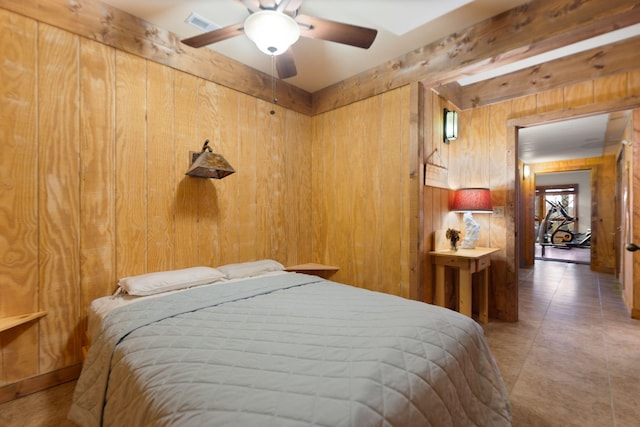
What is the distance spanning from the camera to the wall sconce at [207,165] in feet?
7.79

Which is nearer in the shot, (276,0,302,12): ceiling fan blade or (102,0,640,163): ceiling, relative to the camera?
(276,0,302,12): ceiling fan blade

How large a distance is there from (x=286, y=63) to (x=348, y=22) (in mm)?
659

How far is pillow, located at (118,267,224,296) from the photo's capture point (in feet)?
6.47

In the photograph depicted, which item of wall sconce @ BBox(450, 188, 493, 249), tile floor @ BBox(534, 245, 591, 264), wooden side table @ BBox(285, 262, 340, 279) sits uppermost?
wall sconce @ BBox(450, 188, 493, 249)

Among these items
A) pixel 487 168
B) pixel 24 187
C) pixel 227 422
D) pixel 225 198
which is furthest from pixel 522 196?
pixel 24 187

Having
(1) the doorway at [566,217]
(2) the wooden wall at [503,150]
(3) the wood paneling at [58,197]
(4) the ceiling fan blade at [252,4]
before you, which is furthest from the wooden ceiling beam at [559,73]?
(1) the doorway at [566,217]

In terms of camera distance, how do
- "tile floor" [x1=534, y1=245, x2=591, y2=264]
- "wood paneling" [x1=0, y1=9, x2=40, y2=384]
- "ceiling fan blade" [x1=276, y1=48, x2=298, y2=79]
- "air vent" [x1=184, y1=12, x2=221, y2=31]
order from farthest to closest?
1. "tile floor" [x1=534, y1=245, x2=591, y2=264]
2. "air vent" [x1=184, y1=12, x2=221, y2=31]
3. "ceiling fan blade" [x1=276, y1=48, x2=298, y2=79]
4. "wood paneling" [x1=0, y1=9, x2=40, y2=384]

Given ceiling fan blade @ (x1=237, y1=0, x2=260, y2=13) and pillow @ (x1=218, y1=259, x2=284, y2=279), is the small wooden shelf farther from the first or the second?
ceiling fan blade @ (x1=237, y1=0, x2=260, y2=13)

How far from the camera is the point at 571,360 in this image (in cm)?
231

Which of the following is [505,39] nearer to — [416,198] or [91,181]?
[416,198]

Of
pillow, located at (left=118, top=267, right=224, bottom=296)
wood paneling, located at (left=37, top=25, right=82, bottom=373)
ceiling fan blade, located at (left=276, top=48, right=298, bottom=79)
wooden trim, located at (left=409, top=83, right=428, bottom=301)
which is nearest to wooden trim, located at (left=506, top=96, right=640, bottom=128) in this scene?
wooden trim, located at (left=409, top=83, right=428, bottom=301)

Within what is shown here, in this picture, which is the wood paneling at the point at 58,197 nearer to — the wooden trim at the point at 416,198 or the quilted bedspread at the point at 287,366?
the quilted bedspread at the point at 287,366

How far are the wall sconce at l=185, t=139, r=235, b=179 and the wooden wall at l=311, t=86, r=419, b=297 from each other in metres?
1.36

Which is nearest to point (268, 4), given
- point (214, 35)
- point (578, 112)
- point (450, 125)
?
point (214, 35)
